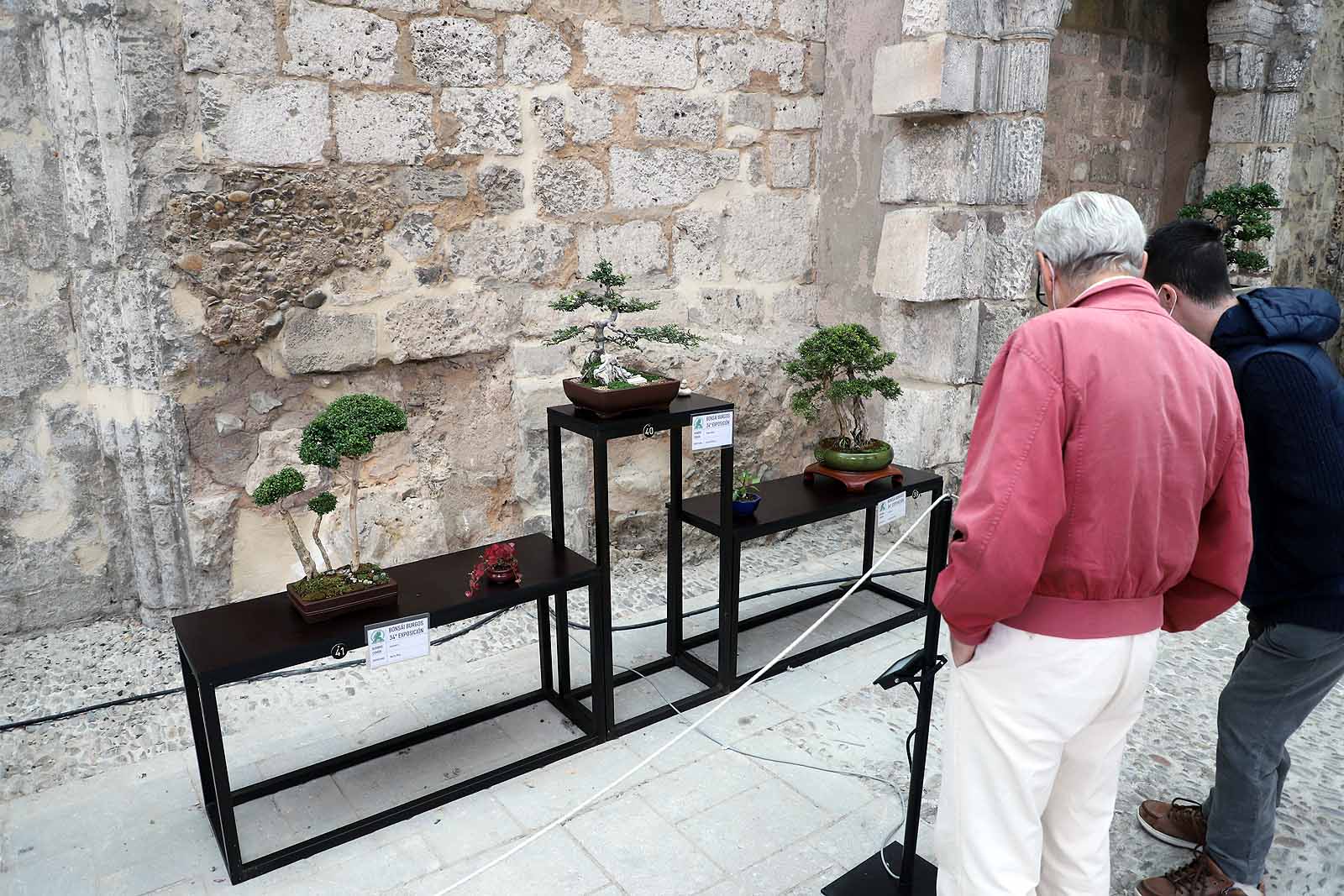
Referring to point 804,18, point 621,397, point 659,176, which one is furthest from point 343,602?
point 804,18

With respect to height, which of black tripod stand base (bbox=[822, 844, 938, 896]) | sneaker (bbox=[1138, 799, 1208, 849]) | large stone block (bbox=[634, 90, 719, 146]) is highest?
large stone block (bbox=[634, 90, 719, 146])

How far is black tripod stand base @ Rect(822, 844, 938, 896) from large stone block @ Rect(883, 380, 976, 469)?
2129 mm

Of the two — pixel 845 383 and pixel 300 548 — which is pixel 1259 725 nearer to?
pixel 845 383

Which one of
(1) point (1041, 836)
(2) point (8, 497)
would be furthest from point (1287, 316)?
(2) point (8, 497)

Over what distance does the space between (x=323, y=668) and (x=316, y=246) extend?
54.7 inches

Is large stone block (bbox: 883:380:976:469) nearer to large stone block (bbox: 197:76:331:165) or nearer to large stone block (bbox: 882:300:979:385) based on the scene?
large stone block (bbox: 882:300:979:385)

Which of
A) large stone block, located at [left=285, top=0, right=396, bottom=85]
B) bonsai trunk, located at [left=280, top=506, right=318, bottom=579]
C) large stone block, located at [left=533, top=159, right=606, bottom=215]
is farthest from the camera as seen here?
large stone block, located at [left=533, top=159, right=606, bottom=215]

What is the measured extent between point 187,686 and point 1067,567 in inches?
79.6

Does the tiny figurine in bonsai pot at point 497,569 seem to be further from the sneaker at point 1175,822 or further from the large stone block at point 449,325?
A: the sneaker at point 1175,822

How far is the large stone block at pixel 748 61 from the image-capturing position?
12.4 feet

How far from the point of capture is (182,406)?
2.99m

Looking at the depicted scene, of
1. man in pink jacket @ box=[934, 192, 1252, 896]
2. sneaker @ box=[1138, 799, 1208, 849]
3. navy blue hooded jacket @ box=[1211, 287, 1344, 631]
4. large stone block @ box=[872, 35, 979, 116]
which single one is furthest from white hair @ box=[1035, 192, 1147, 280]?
large stone block @ box=[872, 35, 979, 116]

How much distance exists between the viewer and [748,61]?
12.8ft

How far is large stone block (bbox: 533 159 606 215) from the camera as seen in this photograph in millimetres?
3490
